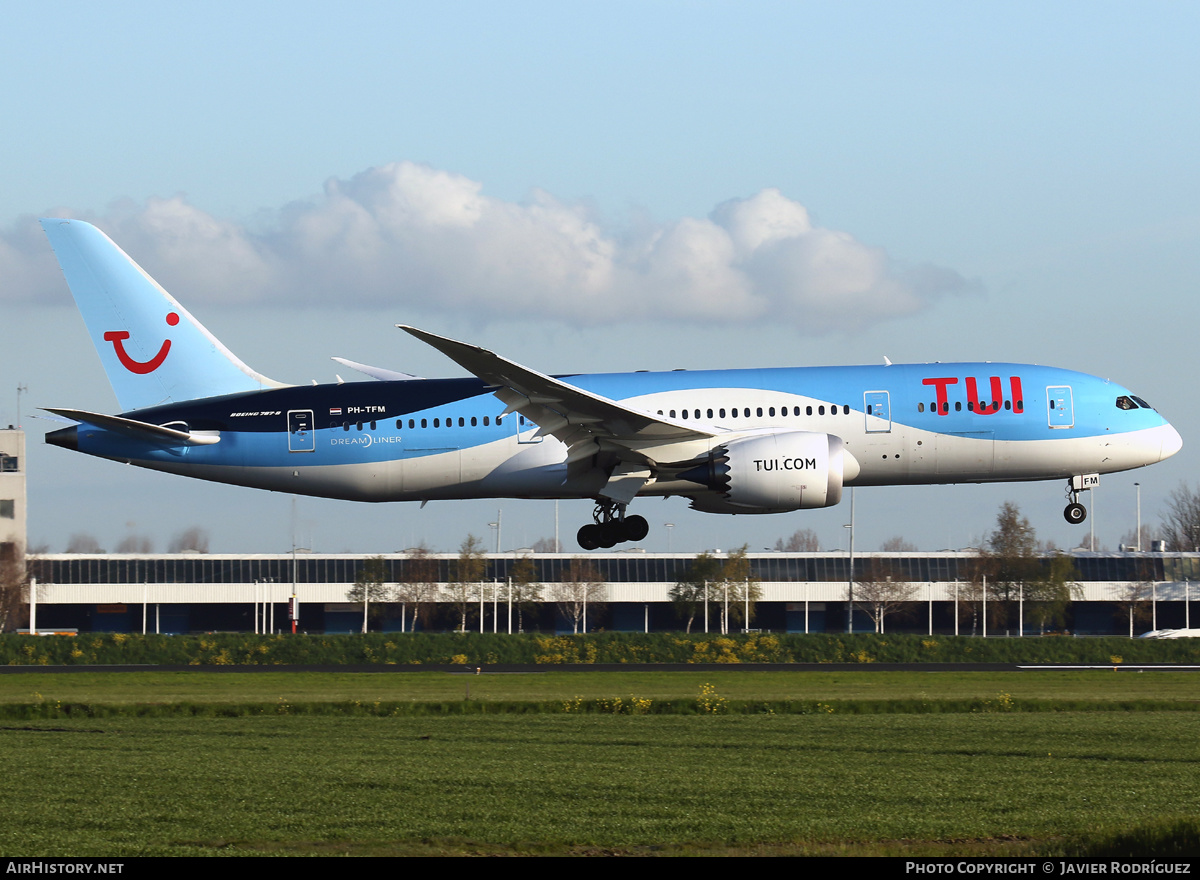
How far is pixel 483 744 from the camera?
910 inches

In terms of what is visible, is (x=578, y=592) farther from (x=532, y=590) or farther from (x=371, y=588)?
(x=371, y=588)

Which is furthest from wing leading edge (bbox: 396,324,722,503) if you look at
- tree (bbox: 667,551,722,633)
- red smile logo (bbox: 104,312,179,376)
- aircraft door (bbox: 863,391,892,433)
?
tree (bbox: 667,551,722,633)

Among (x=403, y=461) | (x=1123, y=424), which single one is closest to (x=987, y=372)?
(x=1123, y=424)

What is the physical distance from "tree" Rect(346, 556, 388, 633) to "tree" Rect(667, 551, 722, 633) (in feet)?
77.6

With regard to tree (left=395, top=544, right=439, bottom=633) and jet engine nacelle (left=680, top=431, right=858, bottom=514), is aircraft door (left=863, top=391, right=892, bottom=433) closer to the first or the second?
jet engine nacelle (left=680, top=431, right=858, bottom=514)

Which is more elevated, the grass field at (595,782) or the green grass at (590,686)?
the grass field at (595,782)

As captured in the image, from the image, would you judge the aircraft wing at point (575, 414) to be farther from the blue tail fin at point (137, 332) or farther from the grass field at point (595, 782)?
the blue tail fin at point (137, 332)

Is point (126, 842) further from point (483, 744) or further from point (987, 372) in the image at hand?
point (987, 372)

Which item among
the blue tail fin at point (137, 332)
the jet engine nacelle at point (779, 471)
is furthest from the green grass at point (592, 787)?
the blue tail fin at point (137, 332)

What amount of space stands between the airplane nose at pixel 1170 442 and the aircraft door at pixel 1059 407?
10.2 feet

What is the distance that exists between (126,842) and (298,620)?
10451 centimetres

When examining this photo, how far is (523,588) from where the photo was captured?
103 meters

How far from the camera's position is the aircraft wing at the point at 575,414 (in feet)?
102

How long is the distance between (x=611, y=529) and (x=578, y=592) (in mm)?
72015
